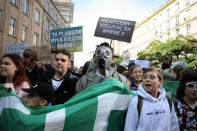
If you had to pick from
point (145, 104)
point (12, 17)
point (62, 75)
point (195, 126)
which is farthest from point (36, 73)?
point (12, 17)

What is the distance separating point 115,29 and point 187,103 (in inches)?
135

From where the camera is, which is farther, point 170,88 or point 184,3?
point 184,3

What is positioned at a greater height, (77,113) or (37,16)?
(37,16)

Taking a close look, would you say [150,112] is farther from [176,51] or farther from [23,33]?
[176,51]

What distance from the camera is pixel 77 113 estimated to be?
206cm

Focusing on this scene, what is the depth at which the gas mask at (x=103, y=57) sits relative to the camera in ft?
9.16

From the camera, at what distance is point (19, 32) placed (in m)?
19.5

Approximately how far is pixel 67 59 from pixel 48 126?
1.52m

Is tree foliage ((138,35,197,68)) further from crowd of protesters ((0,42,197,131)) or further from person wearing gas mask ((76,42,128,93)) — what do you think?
person wearing gas mask ((76,42,128,93))

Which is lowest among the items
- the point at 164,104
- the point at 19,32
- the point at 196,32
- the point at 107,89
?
the point at 164,104

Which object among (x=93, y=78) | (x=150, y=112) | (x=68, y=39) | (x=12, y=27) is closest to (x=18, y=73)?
(x=93, y=78)

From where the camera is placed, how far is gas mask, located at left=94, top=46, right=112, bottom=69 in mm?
2791

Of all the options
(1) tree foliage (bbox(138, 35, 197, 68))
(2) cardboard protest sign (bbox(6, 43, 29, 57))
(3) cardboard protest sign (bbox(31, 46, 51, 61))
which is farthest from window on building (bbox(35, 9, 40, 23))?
(2) cardboard protest sign (bbox(6, 43, 29, 57))

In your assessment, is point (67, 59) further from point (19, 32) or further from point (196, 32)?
point (196, 32)
